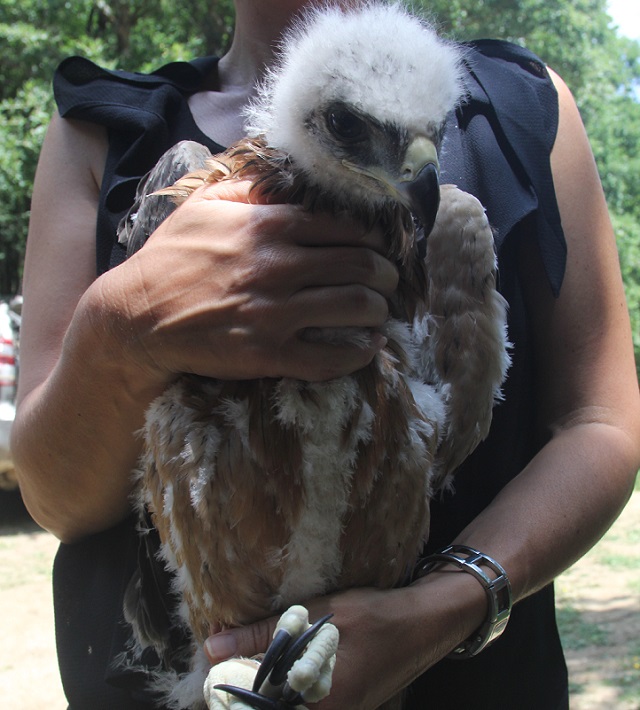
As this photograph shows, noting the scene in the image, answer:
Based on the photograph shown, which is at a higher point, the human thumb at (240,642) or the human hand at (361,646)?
the human hand at (361,646)

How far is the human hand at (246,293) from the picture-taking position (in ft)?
4.64

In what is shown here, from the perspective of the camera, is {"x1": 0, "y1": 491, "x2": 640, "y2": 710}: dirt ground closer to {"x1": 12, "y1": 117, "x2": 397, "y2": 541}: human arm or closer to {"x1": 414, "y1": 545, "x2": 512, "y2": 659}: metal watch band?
{"x1": 414, "y1": 545, "x2": 512, "y2": 659}: metal watch band

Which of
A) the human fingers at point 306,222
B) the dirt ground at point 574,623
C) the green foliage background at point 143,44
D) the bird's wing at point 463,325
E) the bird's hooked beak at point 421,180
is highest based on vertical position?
the bird's hooked beak at point 421,180

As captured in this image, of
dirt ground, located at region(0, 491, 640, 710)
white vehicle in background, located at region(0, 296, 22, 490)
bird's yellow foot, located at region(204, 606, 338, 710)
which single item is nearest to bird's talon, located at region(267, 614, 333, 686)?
bird's yellow foot, located at region(204, 606, 338, 710)

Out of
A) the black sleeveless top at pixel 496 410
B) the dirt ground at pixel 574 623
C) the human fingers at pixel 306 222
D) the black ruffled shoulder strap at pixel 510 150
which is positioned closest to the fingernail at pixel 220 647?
the black sleeveless top at pixel 496 410

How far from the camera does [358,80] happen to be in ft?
5.16

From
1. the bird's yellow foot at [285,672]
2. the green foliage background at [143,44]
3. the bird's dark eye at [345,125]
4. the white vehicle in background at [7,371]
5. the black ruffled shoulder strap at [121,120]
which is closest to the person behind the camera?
the bird's yellow foot at [285,672]

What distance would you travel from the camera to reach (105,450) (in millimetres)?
1673

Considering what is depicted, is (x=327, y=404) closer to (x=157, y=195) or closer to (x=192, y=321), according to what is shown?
(x=192, y=321)

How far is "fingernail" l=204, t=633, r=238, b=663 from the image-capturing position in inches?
60.7

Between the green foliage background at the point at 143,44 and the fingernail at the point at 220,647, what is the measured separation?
857cm

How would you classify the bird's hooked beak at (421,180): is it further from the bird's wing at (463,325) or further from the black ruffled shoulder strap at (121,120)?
the black ruffled shoulder strap at (121,120)

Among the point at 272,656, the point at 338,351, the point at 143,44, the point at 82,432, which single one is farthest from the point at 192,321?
the point at 143,44

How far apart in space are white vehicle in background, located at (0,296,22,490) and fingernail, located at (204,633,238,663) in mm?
5426
